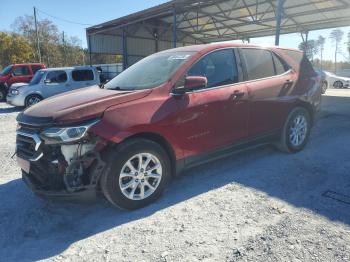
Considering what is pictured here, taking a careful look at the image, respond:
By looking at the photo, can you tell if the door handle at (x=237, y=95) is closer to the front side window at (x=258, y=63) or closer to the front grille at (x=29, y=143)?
the front side window at (x=258, y=63)

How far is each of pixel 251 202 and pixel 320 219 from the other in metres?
0.73

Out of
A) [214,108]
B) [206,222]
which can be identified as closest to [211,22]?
[214,108]

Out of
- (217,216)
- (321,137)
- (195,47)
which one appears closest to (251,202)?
(217,216)

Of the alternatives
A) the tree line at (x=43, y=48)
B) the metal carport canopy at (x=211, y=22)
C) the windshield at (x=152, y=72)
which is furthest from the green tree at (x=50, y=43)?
the windshield at (x=152, y=72)

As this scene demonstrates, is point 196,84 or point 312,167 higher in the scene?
point 196,84

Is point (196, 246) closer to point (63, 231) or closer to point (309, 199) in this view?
point (63, 231)

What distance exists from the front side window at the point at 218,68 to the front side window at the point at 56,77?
31.9 ft

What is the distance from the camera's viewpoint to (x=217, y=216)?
315cm

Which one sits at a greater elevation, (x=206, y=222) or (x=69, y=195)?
(x=69, y=195)

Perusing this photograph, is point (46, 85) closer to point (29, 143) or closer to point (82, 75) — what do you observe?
point (82, 75)

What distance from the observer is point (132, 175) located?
10.6 feet

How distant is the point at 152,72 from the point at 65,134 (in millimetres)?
1550

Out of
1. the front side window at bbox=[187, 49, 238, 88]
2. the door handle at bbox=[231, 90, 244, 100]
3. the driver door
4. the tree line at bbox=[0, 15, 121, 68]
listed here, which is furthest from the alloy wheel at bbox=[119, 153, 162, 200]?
the tree line at bbox=[0, 15, 121, 68]

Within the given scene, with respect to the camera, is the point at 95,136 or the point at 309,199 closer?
the point at 95,136
